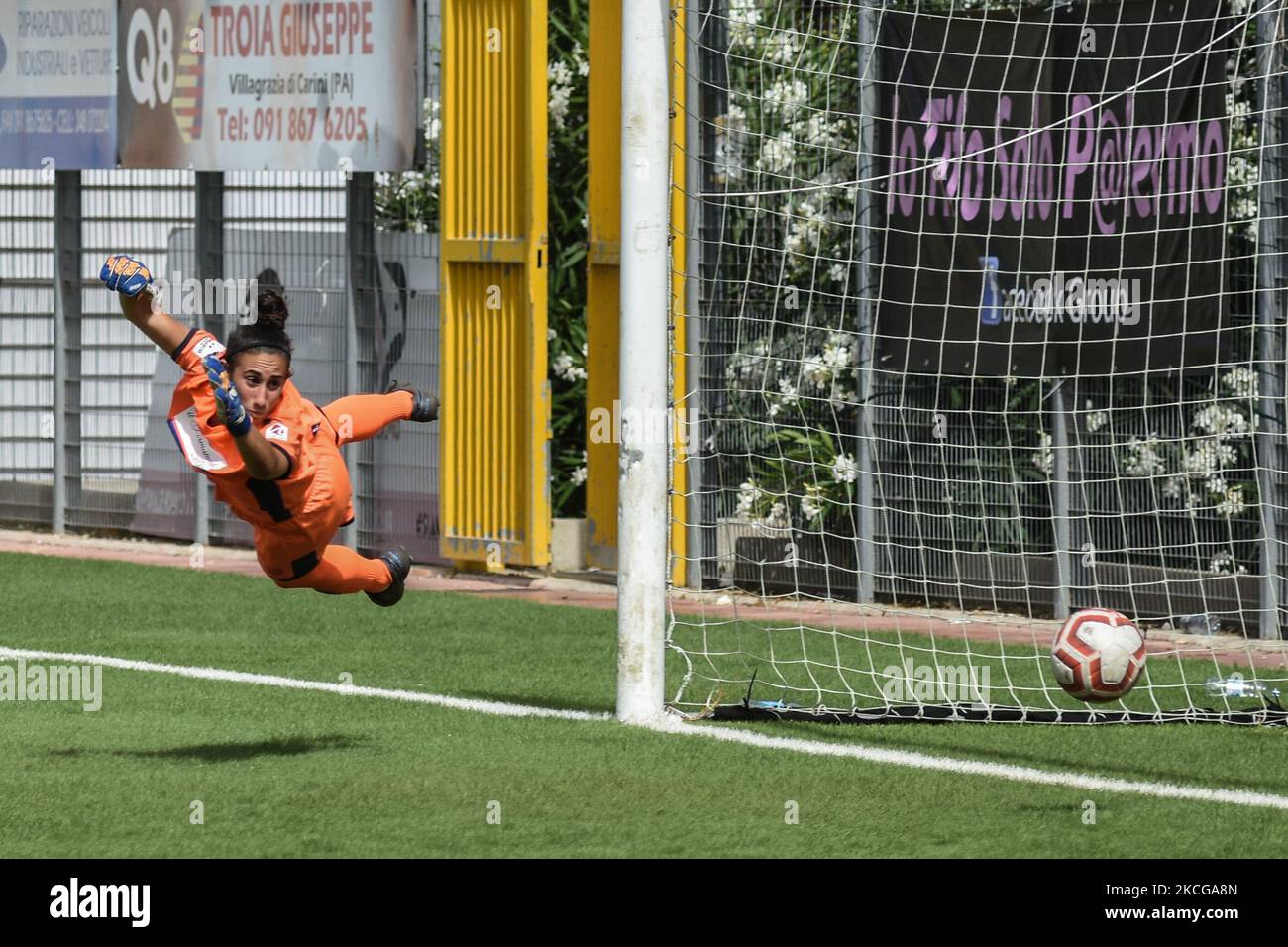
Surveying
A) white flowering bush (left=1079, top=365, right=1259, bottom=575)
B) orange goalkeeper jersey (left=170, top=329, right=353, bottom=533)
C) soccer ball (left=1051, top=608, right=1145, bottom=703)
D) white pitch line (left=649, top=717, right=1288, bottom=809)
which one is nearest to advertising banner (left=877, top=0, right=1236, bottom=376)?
white flowering bush (left=1079, top=365, right=1259, bottom=575)

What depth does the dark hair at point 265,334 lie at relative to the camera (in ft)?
26.8

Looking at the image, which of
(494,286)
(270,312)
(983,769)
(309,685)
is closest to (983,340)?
(494,286)

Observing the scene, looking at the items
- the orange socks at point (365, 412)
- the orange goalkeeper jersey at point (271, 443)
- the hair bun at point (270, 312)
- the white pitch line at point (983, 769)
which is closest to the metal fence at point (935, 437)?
the white pitch line at point (983, 769)

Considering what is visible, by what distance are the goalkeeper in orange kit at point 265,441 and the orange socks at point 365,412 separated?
0.15m

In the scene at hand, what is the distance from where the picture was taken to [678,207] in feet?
45.4

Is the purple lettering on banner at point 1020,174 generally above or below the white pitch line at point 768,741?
above

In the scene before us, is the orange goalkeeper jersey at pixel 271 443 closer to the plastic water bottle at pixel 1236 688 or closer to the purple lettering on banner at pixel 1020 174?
the plastic water bottle at pixel 1236 688

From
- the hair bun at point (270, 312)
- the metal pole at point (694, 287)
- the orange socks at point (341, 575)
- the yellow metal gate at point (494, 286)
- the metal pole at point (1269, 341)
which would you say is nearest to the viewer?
the hair bun at point (270, 312)

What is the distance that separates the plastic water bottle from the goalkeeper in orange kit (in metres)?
4.12

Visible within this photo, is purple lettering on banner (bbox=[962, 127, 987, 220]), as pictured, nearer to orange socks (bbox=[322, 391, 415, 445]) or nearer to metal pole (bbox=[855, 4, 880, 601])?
metal pole (bbox=[855, 4, 880, 601])

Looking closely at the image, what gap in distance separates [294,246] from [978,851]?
10.3 m

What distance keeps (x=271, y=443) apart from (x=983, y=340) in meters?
6.18

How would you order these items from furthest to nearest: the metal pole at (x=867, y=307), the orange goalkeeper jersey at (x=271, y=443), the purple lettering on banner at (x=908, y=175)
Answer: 1. the metal pole at (x=867, y=307)
2. the purple lettering on banner at (x=908, y=175)
3. the orange goalkeeper jersey at (x=271, y=443)

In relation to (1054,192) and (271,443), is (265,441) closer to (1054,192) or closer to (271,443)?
(271,443)
